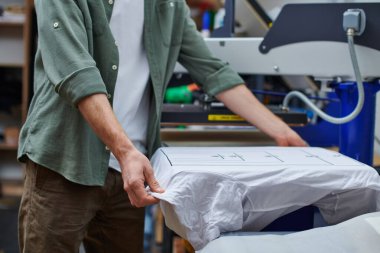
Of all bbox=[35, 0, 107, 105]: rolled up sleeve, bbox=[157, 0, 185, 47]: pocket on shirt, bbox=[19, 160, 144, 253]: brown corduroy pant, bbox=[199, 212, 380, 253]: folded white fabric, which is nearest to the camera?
bbox=[199, 212, 380, 253]: folded white fabric

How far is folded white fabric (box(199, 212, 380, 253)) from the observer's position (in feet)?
2.59

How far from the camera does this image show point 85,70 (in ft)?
3.10

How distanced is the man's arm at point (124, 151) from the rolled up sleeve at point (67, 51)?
2cm

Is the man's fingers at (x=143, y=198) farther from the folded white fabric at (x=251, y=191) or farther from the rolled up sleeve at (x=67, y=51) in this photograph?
the rolled up sleeve at (x=67, y=51)

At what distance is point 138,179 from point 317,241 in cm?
30

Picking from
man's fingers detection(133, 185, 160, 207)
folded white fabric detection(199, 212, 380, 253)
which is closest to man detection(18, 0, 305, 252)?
man's fingers detection(133, 185, 160, 207)

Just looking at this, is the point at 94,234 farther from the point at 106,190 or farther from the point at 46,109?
the point at 46,109

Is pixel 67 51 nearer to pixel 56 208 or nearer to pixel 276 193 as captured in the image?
pixel 56 208

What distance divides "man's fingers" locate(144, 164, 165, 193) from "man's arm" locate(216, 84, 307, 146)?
50 centimetres

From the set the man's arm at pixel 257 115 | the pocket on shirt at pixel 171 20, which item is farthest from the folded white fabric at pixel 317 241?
the pocket on shirt at pixel 171 20

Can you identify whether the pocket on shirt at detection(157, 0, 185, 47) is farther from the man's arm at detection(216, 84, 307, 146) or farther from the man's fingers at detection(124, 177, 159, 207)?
the man's fingers at detection(124, 177, 159, 207)

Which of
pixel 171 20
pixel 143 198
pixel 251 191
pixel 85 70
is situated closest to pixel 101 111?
pixel 85 70

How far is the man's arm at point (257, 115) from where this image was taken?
4.22ft

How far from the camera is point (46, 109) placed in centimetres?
109
